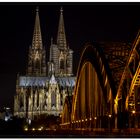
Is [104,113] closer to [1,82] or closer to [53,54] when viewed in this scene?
[53,54]

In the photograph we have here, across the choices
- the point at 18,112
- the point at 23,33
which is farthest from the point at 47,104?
the point at 23,33

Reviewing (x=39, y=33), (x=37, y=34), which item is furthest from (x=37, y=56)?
(x=37, y=34)

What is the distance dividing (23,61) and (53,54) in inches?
67.0

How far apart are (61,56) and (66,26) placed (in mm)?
2963

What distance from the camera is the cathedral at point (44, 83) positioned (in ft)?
48.3

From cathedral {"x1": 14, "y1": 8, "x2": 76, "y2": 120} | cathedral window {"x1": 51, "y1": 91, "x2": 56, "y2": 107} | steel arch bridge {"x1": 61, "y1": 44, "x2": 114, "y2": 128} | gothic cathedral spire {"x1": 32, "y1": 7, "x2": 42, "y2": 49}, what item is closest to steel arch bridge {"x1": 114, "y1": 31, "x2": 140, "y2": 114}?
steel arch bridge {"x1": 61, "y1": 44, "x2": 114, "y2": 128}

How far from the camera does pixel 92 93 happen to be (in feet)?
57.3

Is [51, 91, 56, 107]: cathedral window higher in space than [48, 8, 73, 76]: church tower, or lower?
lower

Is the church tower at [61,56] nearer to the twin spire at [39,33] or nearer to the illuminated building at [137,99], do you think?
the twin spire at [39,33]

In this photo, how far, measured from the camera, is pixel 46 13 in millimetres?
14211

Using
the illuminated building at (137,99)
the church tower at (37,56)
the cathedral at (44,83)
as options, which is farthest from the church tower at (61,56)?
the illuminated building at (137,99)

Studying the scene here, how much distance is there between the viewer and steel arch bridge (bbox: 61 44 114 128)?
16.2 metres

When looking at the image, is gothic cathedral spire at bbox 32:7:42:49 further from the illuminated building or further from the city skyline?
the illuminated building
